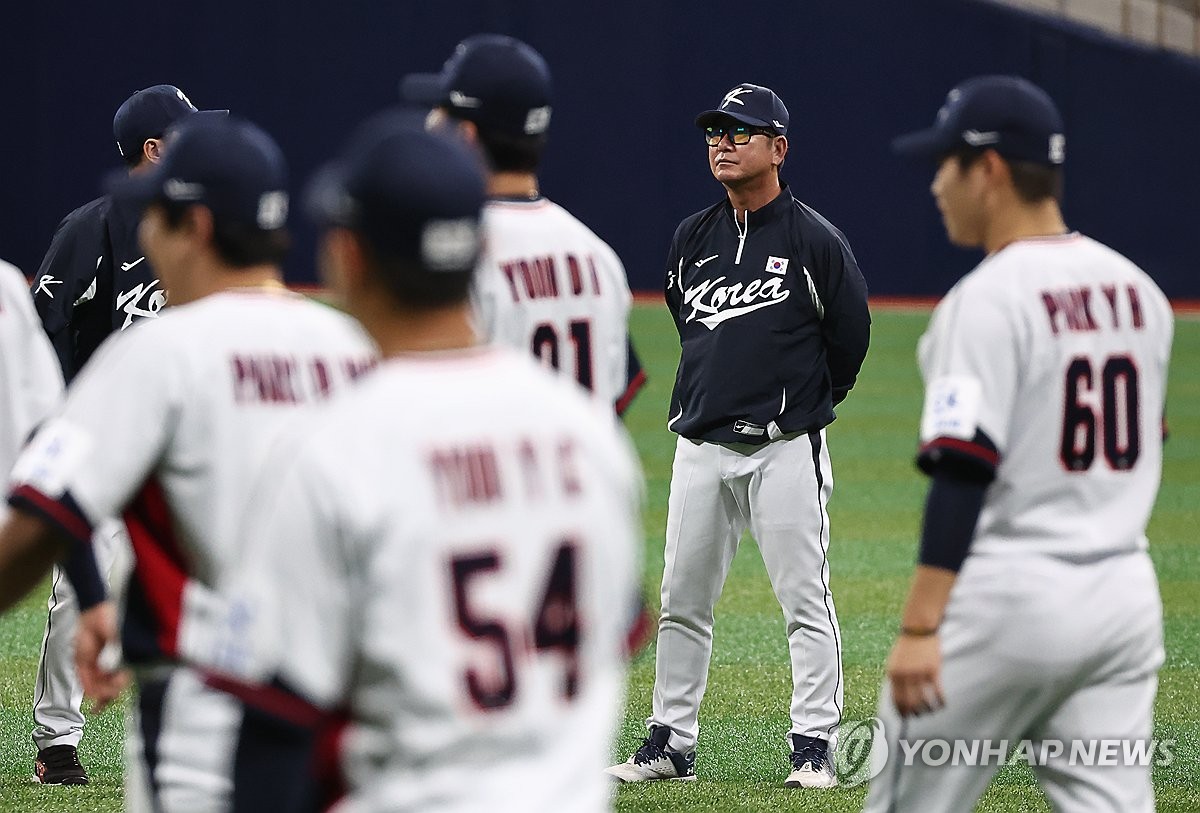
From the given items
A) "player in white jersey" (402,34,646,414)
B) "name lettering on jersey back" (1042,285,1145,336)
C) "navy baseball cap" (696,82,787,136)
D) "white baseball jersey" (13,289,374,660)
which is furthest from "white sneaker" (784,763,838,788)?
"white baseball jersey" (13,289,374,660)

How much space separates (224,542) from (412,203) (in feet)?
3.32

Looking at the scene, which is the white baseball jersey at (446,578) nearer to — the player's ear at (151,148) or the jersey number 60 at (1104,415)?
the jersey number 60 at (1104,415)

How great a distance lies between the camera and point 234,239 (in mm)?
2963

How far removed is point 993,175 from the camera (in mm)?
3490

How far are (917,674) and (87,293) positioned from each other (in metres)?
3.45

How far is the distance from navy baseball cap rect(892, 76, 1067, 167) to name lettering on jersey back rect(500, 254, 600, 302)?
1.06 meters

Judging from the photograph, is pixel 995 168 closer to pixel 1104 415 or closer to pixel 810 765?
pixel 1104 415

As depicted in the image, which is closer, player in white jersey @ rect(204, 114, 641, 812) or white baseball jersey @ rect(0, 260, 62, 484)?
player in white jersey @ rect(204, 114, 641, 812)

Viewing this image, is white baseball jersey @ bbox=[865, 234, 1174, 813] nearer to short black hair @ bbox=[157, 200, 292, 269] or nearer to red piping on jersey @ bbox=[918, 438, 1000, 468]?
red piping on jersey @ bbox=[918, 438, 1000, 468]

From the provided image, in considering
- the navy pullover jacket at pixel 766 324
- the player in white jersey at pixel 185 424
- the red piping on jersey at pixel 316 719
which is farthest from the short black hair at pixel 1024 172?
the navy pullover jacket at pixel 766 324

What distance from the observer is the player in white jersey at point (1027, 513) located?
3.27 m

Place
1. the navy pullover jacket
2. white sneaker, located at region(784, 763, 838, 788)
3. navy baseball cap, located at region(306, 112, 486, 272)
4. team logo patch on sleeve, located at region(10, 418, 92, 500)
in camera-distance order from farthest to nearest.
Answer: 1. the navy pullover jacket
2. white sneaker, located at region(784, 763, 838, 788)
3. team logo patch on sleeve, located at region(10, 418, 92, 500)
4. navy baseball cap, located at region(306, 112, 486, 272)

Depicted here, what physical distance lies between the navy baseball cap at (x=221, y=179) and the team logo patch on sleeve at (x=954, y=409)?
1.26m

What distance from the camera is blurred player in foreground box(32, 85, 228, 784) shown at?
5.62m
